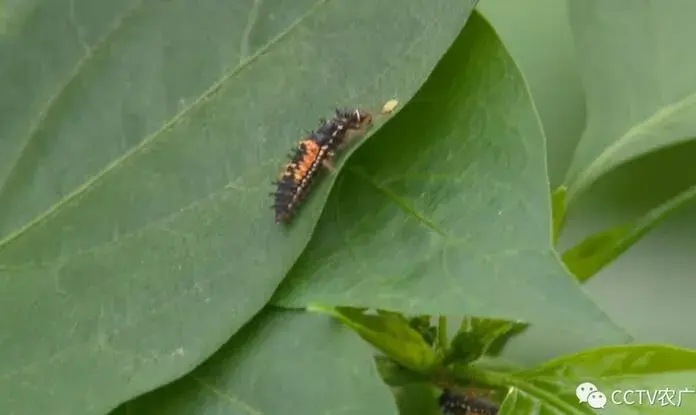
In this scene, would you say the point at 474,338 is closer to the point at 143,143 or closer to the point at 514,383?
the point at 514,383

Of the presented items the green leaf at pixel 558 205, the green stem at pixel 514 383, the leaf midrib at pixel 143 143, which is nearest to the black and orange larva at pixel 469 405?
the green stem at pixel 514 383

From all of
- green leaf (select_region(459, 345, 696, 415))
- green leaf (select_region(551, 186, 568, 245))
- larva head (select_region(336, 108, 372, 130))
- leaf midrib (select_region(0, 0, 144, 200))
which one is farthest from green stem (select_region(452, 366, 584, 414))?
leaf midrib (select_region(0, 0, 144, 200))

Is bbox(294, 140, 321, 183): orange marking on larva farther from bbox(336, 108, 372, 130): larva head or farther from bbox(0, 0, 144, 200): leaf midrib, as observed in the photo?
bbox(0, 0, 144, 200): leaf midrib

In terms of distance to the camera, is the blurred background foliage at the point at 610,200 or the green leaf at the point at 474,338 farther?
the blurred background foliage at the point at 610,200

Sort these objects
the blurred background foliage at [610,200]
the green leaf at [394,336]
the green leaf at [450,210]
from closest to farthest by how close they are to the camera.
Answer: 1. the green leaf at [450,210]
2. the green leaf at [394,336]
3. the blurred background foliage at [610,200]

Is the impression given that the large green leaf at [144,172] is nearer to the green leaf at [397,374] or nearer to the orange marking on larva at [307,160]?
the orange marking on larva at [307,160]

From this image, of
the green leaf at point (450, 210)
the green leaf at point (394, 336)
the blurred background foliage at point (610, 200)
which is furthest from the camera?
the blurred background foliage at point (610, 200)

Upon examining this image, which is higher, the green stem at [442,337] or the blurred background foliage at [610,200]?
the blurred background foliage at [610,200]

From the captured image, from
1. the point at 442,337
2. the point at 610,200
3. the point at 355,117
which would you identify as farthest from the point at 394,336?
the point at 610,200
